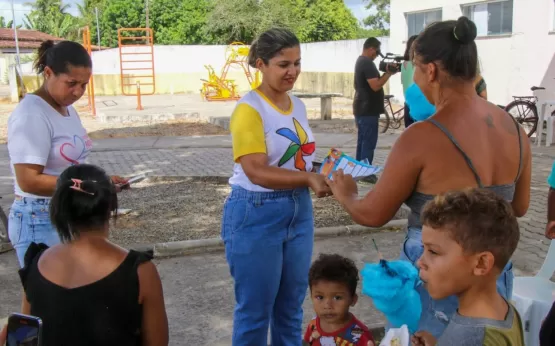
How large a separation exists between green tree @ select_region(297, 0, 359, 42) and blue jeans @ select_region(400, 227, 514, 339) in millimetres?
38934

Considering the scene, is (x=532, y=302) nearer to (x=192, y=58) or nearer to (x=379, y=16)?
(x=192, y=58)

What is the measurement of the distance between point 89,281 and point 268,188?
3.20ft

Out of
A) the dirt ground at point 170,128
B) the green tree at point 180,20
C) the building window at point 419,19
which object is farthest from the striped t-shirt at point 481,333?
the green tree at point 180,20

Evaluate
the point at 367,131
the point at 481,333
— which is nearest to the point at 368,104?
the point at 367,131

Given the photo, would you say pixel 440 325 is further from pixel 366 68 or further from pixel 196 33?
pixel 196 33

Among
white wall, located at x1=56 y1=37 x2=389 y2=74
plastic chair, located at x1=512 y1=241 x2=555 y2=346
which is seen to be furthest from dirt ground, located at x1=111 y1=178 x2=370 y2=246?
white wall, located at x1=56 y1=37 x2=389 y2=74

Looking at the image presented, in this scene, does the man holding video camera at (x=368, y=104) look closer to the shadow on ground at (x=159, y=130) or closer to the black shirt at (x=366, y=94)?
the black shirt at (x=366, y=94)

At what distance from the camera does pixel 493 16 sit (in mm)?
14570

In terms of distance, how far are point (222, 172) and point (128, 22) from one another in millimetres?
39065

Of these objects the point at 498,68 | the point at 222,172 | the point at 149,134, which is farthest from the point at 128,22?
the point at 222,172

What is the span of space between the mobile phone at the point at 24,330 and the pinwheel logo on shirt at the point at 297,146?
1.30 metres

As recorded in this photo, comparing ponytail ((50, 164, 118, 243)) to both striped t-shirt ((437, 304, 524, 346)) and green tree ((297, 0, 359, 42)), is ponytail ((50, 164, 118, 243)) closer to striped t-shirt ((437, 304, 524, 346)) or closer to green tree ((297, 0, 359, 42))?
striped t-shirt ((437, 304, 524, 346))

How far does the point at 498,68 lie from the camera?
14.5 meters

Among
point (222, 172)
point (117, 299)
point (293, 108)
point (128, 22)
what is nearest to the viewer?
point (117, 299)
